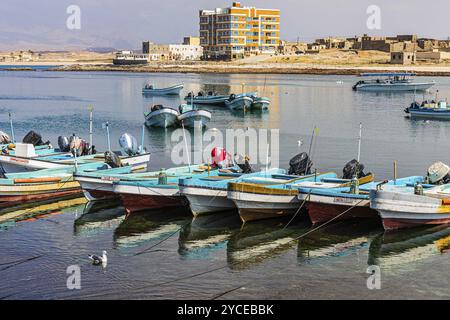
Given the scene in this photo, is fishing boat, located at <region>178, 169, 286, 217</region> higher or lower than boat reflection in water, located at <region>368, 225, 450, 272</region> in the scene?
higher

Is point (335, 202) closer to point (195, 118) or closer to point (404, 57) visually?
point (195, 118)

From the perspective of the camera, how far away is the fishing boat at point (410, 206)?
71.9ft

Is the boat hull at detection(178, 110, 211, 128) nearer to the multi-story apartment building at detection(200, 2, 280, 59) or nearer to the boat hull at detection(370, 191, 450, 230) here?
the boat hull at detection(370, 191, 450, 230)

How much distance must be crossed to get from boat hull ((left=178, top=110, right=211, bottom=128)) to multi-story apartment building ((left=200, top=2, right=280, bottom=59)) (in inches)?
5131

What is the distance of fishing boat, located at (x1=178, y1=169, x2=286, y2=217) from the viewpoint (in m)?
23.9

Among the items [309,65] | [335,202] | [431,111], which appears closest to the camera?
[335,202]

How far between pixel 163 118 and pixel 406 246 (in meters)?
32.9

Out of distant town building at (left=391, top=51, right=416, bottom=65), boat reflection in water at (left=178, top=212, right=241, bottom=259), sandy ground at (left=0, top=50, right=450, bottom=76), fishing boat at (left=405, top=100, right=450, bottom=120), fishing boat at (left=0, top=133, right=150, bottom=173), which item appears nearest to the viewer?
boat reflection in water at (left=178, top=212, right=241, bottom=259)

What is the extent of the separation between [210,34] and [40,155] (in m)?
164

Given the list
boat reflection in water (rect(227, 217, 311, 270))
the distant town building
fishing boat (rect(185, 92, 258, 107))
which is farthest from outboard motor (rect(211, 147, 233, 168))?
the distant town building

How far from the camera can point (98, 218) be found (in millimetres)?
25219

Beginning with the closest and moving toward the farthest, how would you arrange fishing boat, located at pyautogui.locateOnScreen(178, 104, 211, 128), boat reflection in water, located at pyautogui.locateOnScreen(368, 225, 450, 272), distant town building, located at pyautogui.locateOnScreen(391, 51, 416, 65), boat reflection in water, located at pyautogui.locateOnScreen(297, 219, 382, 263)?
boat reflection in water, located at pyautogui.locateOnScreen(368, 225, 450, 272) → boat reflection in water, located at pyautogui.locateOnScreen(297, 219, 382, 263) → fishing boat, located at pyautogui.locateOnScreen(178, 104, 211, 128) → distant town building, located at pyautogui.locateOnScreen(391, 51, 416, 65)

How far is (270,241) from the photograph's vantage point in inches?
872

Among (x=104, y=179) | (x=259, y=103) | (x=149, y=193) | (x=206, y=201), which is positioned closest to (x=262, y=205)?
(x=206, y=201)
